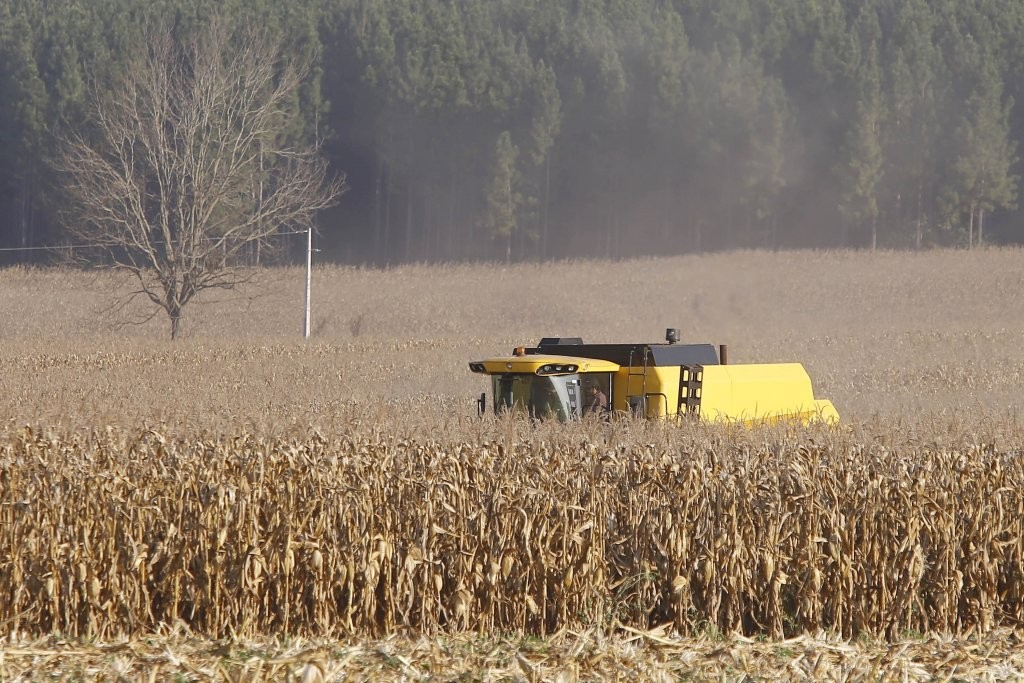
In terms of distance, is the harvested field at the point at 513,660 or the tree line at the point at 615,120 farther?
the tree line at the point at 615,120

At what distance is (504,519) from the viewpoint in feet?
21.7

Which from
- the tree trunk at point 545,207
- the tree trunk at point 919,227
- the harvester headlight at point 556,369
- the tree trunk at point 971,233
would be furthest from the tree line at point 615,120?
the harvester headlight at point 556,369

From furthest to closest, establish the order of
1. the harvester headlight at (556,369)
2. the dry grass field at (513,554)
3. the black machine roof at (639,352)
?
the black machine roof at (639,352), the harvester headlight at (556,369), the dry grass field at (513,554)

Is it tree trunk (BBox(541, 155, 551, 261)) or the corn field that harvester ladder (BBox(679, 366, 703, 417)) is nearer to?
the corn field

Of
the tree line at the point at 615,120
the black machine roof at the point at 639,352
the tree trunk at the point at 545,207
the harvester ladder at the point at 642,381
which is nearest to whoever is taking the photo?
the harvester ladder at the point at 642,381

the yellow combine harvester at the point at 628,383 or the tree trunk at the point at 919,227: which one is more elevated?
the tree trunk at the point at 919,227

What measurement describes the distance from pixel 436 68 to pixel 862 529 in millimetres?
60854

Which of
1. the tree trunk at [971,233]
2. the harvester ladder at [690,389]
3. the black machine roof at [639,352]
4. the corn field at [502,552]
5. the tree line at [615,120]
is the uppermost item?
the tree line at [615,120]

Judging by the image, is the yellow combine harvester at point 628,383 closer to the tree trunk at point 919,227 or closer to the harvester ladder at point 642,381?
the harvester ladder at point 642,381

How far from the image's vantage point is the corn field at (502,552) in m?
6.34

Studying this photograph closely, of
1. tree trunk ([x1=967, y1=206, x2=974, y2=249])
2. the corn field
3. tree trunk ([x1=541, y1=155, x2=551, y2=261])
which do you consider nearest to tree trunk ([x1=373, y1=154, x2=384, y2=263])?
tree trunk ([x1=541, y1=155, x2=551, y2=261])

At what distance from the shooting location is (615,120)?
2515 inches

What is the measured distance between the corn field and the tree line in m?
53.5

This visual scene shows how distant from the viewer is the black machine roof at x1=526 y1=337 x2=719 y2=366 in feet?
36.4
